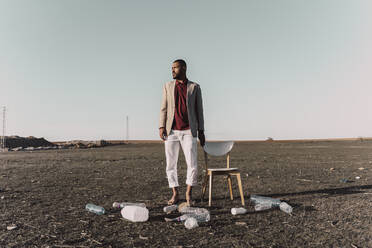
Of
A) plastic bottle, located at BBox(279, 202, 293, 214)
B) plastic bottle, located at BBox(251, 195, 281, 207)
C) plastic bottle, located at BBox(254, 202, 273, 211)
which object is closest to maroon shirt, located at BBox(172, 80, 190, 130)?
plastic bottle, located at BBox(254, 202, 273, 211)

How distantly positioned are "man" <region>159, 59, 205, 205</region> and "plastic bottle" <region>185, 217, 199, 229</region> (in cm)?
96

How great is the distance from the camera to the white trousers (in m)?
5.07

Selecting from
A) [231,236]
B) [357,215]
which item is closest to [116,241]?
[231,236]

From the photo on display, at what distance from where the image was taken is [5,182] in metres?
8.53

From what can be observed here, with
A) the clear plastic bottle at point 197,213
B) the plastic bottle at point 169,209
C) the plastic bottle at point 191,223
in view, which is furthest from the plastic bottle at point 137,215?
the plastic bottle at point 191,223

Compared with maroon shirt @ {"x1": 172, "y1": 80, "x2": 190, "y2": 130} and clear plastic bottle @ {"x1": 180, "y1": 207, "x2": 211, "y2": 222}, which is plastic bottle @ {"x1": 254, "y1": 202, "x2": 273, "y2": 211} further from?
maroon shirt @ {"x1": 172, "y1": 80, "x2": 190, "y2": 130}

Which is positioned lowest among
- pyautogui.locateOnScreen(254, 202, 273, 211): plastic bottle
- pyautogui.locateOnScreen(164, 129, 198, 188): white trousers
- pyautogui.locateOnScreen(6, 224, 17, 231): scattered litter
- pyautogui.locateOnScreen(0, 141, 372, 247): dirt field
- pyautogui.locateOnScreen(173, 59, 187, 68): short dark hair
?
pyautogui.locateOnScreen(0, 141, 372, 247): dirt field

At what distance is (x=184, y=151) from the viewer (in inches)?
203

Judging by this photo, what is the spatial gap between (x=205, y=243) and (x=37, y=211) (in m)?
3.36

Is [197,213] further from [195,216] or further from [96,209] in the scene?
[96,209]

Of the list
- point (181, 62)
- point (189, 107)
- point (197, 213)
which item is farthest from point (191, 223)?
point (181, 62)

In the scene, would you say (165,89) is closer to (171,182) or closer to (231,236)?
(171,182)

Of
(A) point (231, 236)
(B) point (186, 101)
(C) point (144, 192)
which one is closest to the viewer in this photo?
(A) point (231, 236)

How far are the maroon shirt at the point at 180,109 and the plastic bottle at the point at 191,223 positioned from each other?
5.50ft
